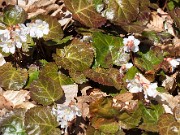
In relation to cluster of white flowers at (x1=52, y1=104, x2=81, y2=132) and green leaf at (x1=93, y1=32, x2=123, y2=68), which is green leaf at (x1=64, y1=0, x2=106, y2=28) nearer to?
green leaf at (x1=93, y1=32, x2=123, y2=68)

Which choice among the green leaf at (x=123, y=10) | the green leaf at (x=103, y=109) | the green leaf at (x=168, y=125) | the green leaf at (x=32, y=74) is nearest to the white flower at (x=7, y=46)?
the green leaf at (x=32, y=74)

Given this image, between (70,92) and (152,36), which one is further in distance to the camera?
(152,36)

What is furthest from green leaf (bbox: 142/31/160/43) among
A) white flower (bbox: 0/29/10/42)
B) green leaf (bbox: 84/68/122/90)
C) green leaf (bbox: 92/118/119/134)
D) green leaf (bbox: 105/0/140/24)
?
white flower (bbox: 0/29/10/42)

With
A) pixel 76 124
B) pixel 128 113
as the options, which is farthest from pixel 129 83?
pixel 76 124

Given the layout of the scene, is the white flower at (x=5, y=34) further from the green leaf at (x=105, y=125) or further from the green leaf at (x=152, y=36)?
the green leaf at (x=152, y=36)

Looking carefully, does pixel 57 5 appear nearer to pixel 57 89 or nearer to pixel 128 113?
pixel 57 89

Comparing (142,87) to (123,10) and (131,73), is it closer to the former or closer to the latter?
(131,73)

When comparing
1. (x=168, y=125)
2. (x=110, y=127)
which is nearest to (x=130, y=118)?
(x=110, y=127)
